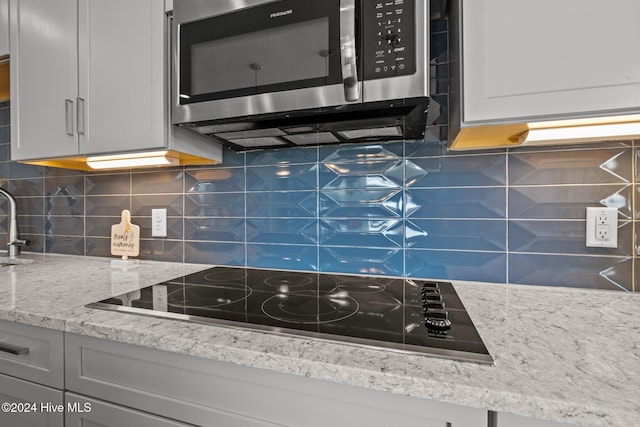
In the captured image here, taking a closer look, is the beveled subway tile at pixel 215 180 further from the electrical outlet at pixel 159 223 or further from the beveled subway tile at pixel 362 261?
the beveled subway tile at pixel 362 261

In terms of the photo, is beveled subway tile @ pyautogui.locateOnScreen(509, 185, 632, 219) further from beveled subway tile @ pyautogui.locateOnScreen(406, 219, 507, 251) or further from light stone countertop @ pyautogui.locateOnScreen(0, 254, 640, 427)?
light stone countertop @ pyautogui.locateOnScreen(0, 254, 640, 427)

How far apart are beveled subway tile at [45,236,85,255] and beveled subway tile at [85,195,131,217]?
17cm

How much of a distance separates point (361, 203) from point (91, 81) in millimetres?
1094

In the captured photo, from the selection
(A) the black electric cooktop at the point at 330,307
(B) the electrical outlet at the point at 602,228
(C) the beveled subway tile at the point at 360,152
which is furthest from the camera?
(C) the beveled subway tile at the point at 360,152

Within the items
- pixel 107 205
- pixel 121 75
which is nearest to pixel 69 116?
pixel 121 75

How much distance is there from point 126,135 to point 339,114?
77 centimetres

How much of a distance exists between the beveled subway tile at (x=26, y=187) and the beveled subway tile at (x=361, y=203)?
5.38 ft

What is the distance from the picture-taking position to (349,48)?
0.79 metres

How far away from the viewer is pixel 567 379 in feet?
1.59

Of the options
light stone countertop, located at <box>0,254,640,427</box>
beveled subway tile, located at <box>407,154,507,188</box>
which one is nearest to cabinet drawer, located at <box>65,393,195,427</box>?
light stone countertop, located at <box>0,254,640,427</box>

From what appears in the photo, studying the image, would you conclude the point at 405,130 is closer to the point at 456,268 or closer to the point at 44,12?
the point at 456,268

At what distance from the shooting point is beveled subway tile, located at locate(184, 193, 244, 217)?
1.34 meters

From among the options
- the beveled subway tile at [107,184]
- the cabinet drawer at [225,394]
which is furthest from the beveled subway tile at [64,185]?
the cabinet drawer at [225,394]

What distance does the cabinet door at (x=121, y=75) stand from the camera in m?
1.06
